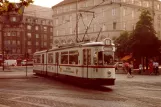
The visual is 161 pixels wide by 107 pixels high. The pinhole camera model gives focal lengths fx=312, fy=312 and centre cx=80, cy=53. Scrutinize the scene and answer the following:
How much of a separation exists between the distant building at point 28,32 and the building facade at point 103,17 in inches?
371

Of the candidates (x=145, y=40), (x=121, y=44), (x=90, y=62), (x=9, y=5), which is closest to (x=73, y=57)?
(x=90, y=62)

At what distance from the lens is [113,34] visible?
70.3m

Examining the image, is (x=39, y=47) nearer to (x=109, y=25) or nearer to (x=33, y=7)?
(x=33, y=7)

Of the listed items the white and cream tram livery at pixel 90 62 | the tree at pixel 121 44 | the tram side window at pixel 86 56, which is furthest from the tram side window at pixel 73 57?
the tree at pixel 121 44

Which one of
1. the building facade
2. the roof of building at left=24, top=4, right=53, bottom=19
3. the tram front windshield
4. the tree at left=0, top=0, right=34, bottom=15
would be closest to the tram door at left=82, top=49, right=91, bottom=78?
the tram front windshield

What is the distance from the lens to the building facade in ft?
230

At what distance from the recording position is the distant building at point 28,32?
293 feet

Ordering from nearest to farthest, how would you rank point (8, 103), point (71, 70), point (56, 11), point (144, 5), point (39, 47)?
point (8, 103) → point (71, 70) → point (144, 5) → point (56, 11) → point (39, 47)

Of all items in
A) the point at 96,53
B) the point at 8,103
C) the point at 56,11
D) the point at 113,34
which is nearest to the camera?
the point at 8,103

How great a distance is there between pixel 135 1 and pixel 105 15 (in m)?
8.49

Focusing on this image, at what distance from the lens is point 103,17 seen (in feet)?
239

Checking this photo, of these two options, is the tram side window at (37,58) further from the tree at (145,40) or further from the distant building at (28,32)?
the distant building at (28,32)

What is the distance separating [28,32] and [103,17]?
3167 cm

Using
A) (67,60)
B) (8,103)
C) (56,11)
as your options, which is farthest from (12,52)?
(8,103)
